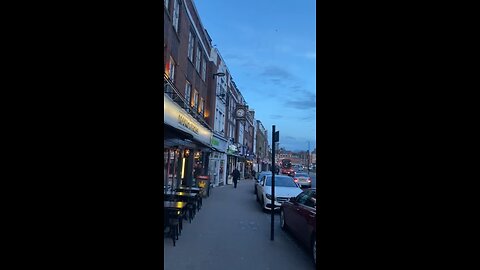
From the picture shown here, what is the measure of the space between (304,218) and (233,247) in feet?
5.59

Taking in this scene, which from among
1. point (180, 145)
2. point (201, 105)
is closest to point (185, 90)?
point (201, 105)

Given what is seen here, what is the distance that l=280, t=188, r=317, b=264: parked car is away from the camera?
5.58m

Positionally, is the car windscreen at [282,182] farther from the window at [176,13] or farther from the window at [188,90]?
the window at [176,13]

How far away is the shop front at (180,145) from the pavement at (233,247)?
213 cm

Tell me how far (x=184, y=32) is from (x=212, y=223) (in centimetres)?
1000

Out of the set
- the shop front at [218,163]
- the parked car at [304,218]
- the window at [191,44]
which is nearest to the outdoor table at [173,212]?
the parked car at [304,218]

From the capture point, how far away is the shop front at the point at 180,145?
8245 millimetres

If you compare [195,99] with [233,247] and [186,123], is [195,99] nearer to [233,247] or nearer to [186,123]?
[186,123]

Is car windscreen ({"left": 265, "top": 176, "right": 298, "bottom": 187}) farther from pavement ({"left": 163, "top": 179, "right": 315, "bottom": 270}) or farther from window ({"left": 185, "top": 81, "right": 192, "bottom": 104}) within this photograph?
window ({"left": 185, "top": 81, "right": 192, "bottom": 104})
